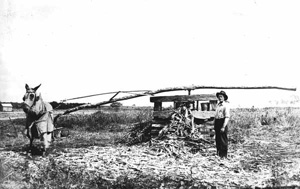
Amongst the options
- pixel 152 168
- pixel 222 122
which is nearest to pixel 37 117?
pixel 152 168

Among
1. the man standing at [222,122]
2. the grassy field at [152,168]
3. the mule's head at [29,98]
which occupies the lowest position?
the grassy field at [152,168]

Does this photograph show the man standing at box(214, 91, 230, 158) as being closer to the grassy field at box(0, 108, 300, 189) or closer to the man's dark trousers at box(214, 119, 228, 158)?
the man's dark trousers at box(214, 119, 228, 158)

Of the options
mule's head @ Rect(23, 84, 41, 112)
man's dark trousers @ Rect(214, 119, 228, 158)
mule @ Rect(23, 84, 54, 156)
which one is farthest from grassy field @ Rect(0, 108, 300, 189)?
mule's head @ Rect(23, 84, 41, 112)

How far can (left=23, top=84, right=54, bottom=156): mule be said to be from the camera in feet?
22.4

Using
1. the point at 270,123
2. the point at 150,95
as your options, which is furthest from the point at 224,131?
the point at 270,123

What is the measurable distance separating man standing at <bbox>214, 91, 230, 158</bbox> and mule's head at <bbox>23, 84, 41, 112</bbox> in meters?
4.59

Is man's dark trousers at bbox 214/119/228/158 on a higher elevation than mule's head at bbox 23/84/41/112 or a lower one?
lower

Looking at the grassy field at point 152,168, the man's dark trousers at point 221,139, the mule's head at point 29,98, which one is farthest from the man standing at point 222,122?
the mule's head at point 29,98

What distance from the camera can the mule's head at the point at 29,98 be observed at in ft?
22.1

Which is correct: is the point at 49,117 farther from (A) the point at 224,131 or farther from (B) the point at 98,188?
(A) the point at 224,131

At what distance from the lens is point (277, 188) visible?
5582 millimetres

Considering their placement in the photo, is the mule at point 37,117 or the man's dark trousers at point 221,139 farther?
the man's dark trousers at point 221,139

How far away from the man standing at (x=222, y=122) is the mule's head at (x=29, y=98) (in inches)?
181

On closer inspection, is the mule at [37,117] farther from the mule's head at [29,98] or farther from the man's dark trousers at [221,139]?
the man's dark trousers at [221,139]
